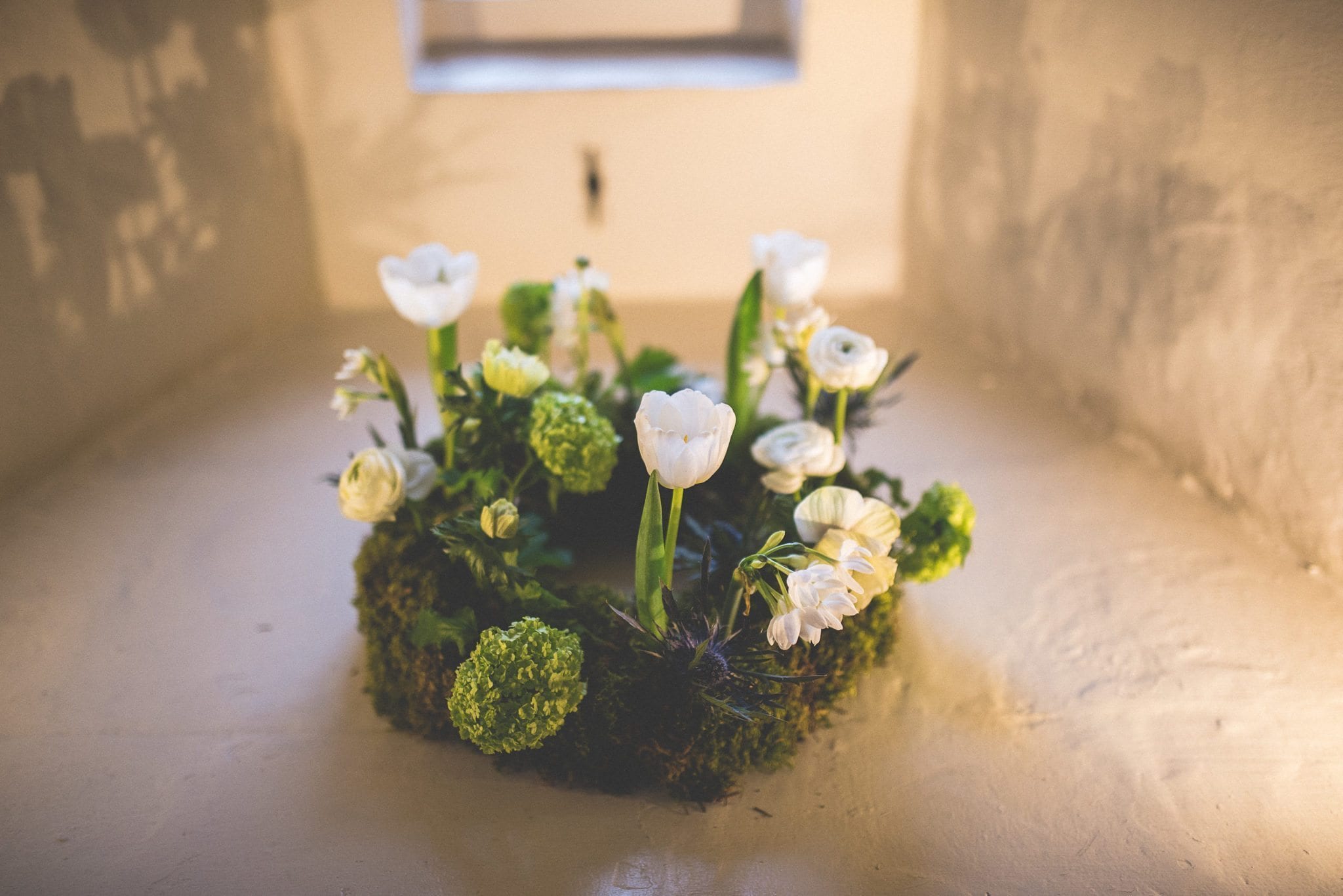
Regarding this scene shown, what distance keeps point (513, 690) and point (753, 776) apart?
16.5 inches

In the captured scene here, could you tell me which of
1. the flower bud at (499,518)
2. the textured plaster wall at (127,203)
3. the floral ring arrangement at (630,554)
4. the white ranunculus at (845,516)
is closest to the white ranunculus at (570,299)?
the floral ring arrangement at (630,554)

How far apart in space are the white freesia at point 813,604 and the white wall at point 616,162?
2.02m

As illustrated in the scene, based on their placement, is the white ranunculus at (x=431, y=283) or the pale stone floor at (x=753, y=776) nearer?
the pale stone floor at (x=753, y=776)

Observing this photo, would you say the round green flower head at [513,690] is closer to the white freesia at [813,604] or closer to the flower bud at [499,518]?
the flower bud at [499,518]

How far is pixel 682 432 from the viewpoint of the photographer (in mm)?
1290

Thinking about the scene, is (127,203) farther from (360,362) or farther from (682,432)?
(682,432)

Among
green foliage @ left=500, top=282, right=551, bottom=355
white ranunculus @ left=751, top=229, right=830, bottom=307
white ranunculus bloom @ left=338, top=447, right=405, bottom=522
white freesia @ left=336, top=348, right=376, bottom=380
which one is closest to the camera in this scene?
white ranunculus bloom @ left=338, top=447, right=405, bottom=522

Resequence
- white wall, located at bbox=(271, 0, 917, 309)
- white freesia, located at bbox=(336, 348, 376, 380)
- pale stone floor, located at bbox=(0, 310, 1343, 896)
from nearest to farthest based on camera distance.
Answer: pale stone floor, located at bbox=(0, 310, 1343, 896) < white freesia, located at bbox=(336, 348, 376, 380) < white wall, located at bbox=(271, 0, 917, 309)

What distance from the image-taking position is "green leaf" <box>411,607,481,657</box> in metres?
1.46

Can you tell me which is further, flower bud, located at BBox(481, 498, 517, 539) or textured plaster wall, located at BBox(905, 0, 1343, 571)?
textured plaster wall, located at BBox(905, 0, 1343, 571)

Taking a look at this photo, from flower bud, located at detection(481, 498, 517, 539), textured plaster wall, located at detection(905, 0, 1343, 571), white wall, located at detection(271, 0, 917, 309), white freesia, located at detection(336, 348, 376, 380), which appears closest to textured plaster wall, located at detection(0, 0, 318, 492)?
white wall, located at detection(271, 0, 917, 309)

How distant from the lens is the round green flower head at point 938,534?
1.63 meters

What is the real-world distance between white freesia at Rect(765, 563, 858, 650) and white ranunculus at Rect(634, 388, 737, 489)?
183mm

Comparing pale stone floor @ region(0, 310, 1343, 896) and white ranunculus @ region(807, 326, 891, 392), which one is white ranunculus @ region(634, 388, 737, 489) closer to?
white ranunculus @ region(807, 326, 891, 392)
